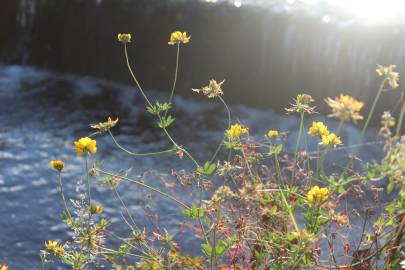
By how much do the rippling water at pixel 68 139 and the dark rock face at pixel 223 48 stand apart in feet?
1.02

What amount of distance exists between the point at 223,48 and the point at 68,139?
6.73 ft

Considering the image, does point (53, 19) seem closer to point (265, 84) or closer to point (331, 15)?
point (265, 84)

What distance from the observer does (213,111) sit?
6547 mm

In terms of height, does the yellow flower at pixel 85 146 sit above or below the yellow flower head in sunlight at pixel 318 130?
below

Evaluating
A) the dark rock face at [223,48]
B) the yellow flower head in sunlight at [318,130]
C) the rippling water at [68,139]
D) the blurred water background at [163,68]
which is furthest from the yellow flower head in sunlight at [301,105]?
the dark rock face at [223,48]

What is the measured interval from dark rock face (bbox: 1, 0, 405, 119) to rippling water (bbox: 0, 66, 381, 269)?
31cm

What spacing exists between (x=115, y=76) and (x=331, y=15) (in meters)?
2.21

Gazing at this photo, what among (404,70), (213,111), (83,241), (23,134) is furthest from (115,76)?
(83,241)

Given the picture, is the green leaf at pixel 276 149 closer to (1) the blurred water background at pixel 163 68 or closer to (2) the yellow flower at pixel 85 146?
(2) the yellow flower at pixel 85 146

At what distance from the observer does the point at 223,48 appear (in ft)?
23.2

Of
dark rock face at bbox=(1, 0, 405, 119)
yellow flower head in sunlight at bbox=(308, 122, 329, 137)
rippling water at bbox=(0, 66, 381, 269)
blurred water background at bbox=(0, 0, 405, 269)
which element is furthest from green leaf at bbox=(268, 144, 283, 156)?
dark rock face at bbox=(1, 0, 405, 119)

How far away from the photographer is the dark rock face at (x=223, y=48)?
21.7 ft

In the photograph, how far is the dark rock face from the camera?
6609 millimetres

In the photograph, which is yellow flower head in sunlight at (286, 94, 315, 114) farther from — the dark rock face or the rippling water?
the dark rock face
